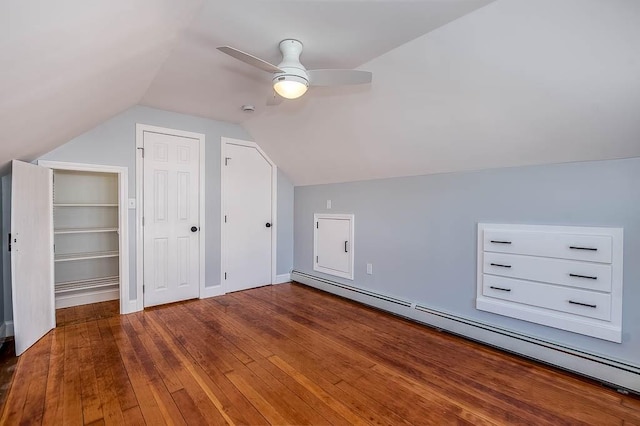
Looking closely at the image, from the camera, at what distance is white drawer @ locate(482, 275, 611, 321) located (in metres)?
2.15

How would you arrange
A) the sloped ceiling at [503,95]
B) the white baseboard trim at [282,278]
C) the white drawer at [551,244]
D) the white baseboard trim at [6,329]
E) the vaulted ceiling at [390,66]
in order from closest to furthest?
1. the vaulted ceiling at [390,66]
2. the sloped ceiling at [503,95]
3. the white drawer at [551,244]
4. the white baseboard trim at [6,329]
5. the white baseboard trim at [282,278]

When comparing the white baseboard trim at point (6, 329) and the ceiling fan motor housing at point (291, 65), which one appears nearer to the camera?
the ceiling fan motor housing at point (291, 65)

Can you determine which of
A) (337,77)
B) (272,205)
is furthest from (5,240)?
(337,77)

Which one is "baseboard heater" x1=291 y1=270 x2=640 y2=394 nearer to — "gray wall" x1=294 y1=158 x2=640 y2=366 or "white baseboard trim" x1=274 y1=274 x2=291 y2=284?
"gray wall" x1=294 y1=158 x2=640 y2=366

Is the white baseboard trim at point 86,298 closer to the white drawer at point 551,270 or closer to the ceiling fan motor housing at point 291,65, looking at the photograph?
the ceiling fan motor housing at point 291,65

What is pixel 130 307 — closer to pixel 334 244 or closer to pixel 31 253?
pixel 31 253

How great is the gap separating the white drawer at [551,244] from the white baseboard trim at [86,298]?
4486 millimetres

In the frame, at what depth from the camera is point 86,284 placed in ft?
12.3

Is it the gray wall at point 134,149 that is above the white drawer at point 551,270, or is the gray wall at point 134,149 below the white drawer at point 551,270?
above

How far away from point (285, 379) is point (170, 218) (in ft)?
8.31

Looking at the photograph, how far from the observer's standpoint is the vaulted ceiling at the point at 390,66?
1.55 metres

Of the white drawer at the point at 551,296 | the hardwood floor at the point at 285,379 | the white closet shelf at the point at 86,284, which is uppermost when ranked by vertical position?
the white drawer at the point at 551,296

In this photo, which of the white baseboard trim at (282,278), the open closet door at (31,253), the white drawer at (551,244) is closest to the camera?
the white drawer at (551,244)

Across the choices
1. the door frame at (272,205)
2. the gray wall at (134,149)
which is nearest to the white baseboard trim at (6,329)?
the gray wall at (134,149)
